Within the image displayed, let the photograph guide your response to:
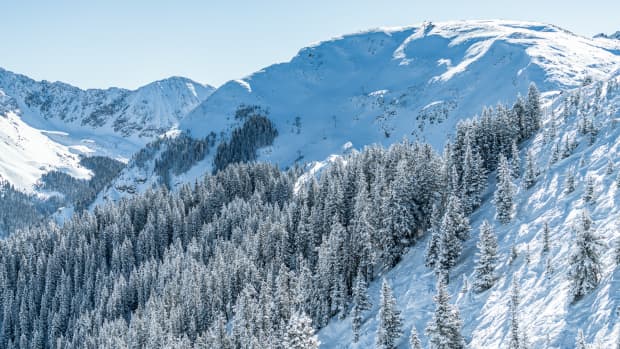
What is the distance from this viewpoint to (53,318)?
103188 mm

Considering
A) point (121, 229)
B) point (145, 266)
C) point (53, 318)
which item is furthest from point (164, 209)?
point (53, 318)

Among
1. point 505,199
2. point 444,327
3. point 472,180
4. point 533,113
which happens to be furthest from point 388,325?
point 533,113

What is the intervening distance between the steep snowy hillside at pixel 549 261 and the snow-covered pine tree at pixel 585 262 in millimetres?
631

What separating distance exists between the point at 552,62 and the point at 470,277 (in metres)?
153

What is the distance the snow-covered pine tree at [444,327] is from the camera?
33.1 metres

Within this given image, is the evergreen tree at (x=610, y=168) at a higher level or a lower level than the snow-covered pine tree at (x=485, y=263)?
higher

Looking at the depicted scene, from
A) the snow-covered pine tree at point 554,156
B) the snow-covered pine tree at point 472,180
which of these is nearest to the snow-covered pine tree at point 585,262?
the snow-covered pine tree at point 554,156

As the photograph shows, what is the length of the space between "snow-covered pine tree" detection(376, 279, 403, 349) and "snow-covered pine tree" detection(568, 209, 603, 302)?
1531cm

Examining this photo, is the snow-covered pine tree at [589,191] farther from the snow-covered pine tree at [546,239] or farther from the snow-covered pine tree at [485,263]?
the snow-covered pine tree at [485,263]

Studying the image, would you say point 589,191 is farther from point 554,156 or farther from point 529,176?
point 554,156

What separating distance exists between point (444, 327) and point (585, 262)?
1097cm

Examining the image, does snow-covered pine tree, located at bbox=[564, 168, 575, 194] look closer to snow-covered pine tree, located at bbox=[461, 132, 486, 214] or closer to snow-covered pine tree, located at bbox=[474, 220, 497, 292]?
snow-covered pine tree, located at bbox=[474, 220, 497, 292]

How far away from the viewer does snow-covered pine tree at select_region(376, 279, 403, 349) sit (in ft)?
131

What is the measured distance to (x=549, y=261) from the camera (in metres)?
34.6
